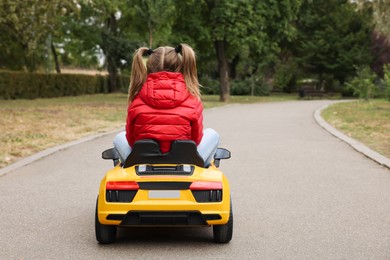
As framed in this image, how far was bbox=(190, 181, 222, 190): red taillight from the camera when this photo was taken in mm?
4465

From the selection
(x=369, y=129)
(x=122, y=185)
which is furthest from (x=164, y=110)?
(x=369, y=129)

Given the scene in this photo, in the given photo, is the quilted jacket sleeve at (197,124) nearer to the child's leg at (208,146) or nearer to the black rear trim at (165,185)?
the child's leg at (208,146)

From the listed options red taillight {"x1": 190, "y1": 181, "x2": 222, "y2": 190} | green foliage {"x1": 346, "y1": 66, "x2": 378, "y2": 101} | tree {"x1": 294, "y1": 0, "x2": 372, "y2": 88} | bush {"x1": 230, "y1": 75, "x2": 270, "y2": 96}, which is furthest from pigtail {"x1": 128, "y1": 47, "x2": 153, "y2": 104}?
bush {"x1": 230, "y1": 75, "x2": 270, "y2": 96}

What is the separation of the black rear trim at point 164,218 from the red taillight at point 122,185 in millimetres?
176

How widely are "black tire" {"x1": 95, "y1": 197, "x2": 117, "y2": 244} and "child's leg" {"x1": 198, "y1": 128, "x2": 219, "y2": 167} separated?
89cm

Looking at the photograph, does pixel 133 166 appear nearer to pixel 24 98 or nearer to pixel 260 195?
pixel 260 195

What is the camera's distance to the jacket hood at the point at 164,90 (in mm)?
4703

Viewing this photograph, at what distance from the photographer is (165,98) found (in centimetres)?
470

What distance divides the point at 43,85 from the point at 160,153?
33568 mm

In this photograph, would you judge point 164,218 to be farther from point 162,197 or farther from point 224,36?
point 224,36

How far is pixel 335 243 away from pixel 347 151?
6.36 meters

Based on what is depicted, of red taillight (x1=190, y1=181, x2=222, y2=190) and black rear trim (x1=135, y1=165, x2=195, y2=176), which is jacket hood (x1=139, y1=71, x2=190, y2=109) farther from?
red taillight (x1=190, y1=181, x2=222, y2=190)

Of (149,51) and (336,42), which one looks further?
(336,42)

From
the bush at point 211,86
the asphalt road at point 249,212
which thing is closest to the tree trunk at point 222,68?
the bush at point 211,86
